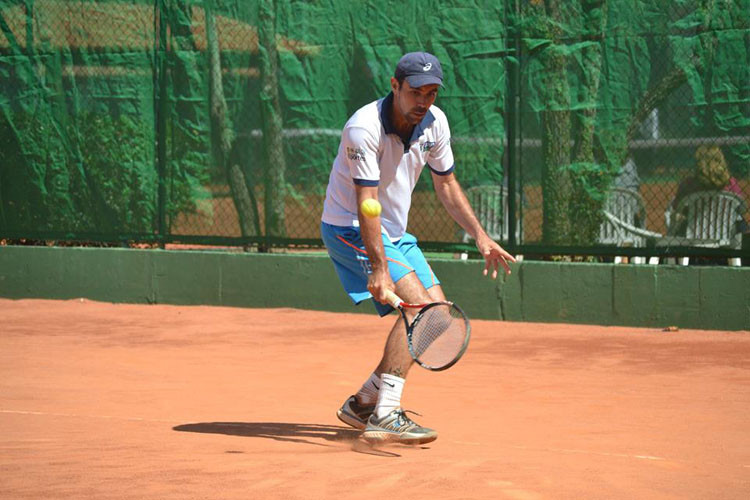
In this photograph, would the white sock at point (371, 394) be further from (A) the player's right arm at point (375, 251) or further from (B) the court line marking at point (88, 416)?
(B) the court line marking at point (88, 416)

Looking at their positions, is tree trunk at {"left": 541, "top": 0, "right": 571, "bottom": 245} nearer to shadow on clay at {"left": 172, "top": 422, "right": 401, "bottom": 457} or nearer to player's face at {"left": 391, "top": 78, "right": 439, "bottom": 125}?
shadow on clay at {"left": 172, "top": 422, "right": 401, "bottom": 457}

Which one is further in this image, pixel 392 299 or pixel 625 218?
pixel 625 218

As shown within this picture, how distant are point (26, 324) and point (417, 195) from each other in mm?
3375

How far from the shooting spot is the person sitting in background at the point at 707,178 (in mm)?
8680

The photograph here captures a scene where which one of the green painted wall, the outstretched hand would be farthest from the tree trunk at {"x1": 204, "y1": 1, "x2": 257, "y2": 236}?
the outstretched hand

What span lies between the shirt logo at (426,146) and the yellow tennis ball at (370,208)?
1.52 feet

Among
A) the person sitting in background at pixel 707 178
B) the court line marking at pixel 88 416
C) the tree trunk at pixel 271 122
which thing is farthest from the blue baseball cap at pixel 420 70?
the tree trunk at pixel 271 122

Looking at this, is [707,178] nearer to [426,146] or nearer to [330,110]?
[330,110]

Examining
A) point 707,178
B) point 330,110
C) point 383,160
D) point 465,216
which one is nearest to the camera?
point 383,160

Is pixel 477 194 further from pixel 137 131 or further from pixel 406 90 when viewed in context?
pixel 406 90

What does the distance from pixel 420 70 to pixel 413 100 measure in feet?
0.44

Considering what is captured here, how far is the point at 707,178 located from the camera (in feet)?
28.7

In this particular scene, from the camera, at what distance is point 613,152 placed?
9070 mm

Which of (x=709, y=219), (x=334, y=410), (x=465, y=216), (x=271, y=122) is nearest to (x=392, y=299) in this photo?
(x=465, y=216)
